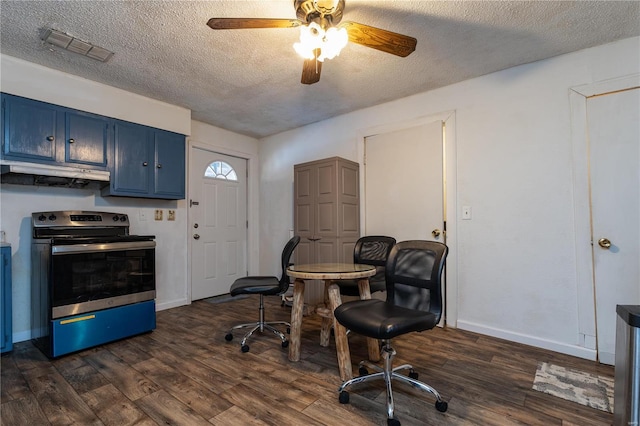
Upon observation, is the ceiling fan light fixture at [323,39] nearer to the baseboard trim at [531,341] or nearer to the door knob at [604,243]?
the door knob at [604,243]

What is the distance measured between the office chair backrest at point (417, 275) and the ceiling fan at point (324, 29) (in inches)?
52.8

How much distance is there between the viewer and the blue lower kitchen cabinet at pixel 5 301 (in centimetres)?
239

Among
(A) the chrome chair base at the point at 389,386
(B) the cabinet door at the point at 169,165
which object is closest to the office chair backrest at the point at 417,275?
(A) the chrome chair base at the point at 389,386

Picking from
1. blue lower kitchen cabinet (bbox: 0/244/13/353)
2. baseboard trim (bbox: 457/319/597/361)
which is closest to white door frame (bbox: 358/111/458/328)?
baseboard trim (bbox: 457/319/597/361)

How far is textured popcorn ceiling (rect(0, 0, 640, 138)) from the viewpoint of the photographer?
2.03m

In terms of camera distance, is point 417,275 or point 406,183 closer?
point 417,275

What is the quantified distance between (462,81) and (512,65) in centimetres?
44

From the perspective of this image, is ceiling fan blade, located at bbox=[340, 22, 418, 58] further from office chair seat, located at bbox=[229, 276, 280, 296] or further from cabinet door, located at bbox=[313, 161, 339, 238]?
office chair seat, located at bbox=[229, 276, 280, 296]

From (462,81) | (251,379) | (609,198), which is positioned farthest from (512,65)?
(251,379)

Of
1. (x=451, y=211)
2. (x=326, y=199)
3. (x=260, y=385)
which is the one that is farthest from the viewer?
(x=326, y=199)

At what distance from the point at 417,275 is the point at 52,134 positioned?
11.1ft

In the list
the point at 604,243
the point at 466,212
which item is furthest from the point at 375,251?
the point at 604,243

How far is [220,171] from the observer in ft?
15.1

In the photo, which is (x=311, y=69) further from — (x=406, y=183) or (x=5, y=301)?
(x=5, y=301)
